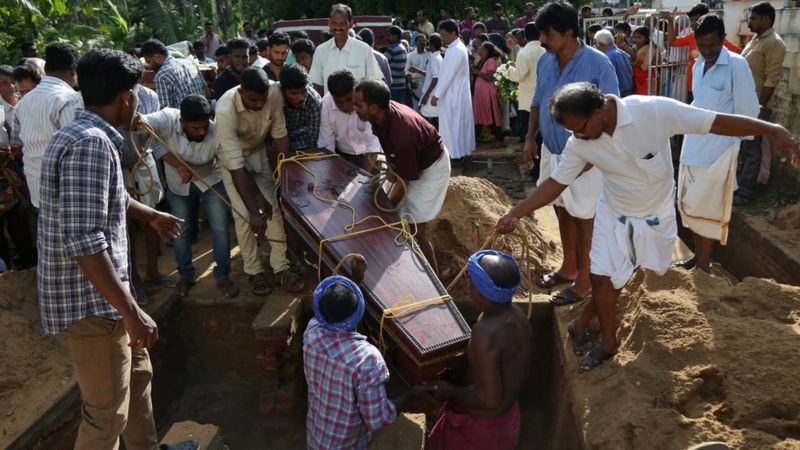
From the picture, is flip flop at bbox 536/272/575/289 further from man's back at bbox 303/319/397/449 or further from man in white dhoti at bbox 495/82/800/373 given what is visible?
man's back at bbox 303/319/397/449

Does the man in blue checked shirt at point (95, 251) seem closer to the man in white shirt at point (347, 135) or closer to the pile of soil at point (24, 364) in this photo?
the pile of soil at point (24, 364)

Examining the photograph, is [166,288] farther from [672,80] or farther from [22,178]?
[672,80]

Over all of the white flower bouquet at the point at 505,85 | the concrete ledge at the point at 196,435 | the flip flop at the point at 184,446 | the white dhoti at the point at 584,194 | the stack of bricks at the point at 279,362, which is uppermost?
the white dhoti at the point at 584,194

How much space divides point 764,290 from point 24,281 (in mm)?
4885

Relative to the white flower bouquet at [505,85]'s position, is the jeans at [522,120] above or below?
below

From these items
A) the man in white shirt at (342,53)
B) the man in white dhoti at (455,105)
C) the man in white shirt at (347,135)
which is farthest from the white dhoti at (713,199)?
the man in white dhoti at (455,105)

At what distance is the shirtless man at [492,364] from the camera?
9.00 ft

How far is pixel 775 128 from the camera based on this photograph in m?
2.87

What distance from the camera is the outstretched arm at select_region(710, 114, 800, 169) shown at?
2873 mm

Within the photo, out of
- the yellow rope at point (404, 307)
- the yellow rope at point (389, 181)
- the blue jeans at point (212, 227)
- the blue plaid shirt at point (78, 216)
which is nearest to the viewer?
the blue plaid shirt at point (78, 216)

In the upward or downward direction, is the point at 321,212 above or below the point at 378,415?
above

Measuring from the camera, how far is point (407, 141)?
12.8 feet

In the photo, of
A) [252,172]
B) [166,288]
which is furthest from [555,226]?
[166,288]

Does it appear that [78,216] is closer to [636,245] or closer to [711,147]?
[636,245]
